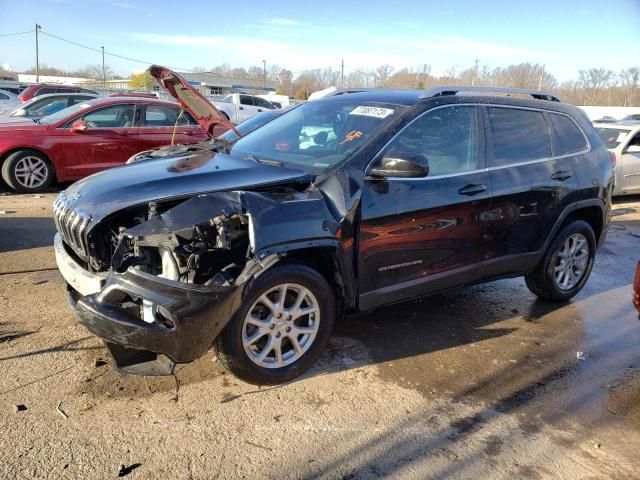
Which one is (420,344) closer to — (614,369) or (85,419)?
(614,369)

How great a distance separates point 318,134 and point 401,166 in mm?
988

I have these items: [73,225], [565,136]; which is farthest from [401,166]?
[565,136]

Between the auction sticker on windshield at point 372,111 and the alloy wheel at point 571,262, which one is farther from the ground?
the auction sticker on windshield at point 372,111

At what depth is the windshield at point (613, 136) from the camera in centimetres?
1103

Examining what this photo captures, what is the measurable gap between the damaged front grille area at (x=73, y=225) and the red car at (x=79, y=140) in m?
4.93

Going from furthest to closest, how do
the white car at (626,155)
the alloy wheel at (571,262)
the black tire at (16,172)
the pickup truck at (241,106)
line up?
the pickup truck at (241,106), the white car at (626,155), the black tire at (16,172), the alloy wheel at (571,262)

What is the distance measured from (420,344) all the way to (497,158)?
62.4 inches

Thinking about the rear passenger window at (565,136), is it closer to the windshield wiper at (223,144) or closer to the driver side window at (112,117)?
the windshield wiper at (223,144)

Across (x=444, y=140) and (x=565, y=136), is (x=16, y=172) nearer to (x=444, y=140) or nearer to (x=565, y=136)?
(x=444, y=140)

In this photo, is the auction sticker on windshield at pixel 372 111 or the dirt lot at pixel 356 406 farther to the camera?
the auction sticker on windshield at pixel 372 111

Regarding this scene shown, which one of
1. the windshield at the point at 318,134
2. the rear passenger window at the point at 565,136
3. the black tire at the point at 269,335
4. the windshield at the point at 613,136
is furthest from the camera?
the windshield at the point at 613,136

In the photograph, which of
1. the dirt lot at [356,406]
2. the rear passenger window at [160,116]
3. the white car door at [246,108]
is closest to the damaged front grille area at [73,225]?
the dirt lot at [356,406]

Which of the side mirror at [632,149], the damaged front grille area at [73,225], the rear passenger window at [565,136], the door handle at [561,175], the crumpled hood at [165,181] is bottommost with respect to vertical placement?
the damaged front grille area at [73,225]

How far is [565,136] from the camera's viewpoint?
498cm
